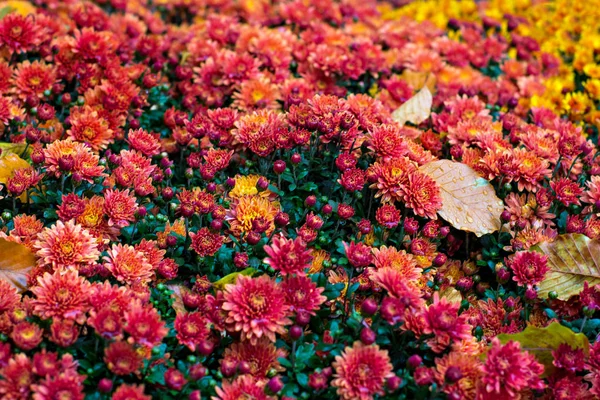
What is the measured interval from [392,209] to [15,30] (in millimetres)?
2274

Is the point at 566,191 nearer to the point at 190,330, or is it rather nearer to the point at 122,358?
the point at 190,330

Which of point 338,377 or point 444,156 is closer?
point 338,377

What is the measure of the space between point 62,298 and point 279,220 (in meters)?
0.86

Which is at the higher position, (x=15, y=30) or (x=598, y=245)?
(x=15, y=30)

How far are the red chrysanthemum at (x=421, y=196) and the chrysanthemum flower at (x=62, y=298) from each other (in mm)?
1379

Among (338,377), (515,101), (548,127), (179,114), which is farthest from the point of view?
(515,101)

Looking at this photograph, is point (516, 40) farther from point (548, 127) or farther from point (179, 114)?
point (179, 114)

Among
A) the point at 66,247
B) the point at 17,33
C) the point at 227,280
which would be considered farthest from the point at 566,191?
the point at 17,33

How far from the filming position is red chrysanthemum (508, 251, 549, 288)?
100 inches

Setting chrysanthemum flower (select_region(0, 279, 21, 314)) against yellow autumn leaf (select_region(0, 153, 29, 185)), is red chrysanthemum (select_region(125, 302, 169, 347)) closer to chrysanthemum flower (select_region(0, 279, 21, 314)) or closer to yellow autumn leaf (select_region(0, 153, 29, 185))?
chrysanthemum flower (select_region(0, 279, 21, 314))

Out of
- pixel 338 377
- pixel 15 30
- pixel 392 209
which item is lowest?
→ pixel 338 377

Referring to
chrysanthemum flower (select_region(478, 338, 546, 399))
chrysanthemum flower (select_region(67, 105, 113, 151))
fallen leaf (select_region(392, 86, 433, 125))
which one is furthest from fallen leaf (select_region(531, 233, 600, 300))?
chrysanthemum flower (select_region(67, 105, 113, 151))

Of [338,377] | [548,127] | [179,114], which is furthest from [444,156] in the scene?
[338,377]

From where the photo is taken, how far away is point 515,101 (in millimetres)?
3898
